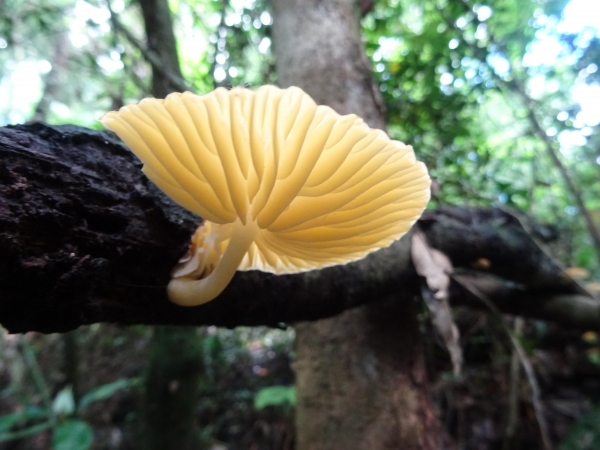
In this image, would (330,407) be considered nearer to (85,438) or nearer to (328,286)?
(328,286)

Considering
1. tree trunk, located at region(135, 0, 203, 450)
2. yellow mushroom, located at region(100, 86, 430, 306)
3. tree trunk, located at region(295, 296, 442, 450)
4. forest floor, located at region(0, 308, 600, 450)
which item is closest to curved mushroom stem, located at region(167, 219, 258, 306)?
yellow mushroom, located at region(100, 86, 430, 306)

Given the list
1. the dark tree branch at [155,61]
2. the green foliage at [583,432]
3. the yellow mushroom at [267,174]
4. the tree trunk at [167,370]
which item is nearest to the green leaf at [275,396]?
the tree trunk at [167,370]

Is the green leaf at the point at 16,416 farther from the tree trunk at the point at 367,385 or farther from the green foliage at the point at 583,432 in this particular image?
the green foliage at the point at 583,432

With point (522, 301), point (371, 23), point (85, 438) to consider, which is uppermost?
point (371, 23)

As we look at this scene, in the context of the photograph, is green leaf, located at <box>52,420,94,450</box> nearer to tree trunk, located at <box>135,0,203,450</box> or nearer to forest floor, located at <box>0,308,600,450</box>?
tree trunk, located at <box>135,0,203,450</box>

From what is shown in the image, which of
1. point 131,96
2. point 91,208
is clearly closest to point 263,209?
point 91,208

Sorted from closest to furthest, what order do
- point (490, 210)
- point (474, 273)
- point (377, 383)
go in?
point (377, 383) → point (490, 210) → point (474, 273)

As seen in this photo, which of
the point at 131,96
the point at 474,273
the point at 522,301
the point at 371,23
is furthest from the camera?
the point at 131,96

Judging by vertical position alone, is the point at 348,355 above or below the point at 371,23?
below
